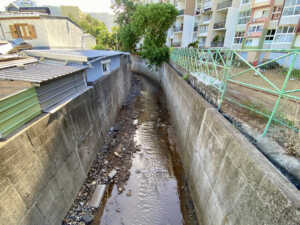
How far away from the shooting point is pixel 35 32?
14.3m

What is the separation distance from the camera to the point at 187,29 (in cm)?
2466

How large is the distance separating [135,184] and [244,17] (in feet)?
71.7

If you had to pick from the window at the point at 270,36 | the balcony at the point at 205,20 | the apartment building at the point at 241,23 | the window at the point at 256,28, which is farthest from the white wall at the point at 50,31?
the window at the point at 270,36

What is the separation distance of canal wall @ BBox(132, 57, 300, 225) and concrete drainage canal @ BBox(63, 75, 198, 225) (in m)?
0.90

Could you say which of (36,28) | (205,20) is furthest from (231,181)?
(205,20)

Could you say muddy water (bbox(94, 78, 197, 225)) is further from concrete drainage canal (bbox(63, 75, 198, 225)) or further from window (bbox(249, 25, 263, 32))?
window (bbox(249, 25, 263, 32))

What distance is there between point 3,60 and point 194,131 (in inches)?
277

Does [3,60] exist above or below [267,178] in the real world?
above

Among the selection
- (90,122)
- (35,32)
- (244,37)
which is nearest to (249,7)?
(244,37)

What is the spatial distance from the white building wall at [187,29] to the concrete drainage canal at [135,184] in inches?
850

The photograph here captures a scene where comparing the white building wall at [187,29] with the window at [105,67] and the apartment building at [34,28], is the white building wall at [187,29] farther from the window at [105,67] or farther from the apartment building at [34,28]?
the window at [105,67]

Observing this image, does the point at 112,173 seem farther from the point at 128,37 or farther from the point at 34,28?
the point at 128,37

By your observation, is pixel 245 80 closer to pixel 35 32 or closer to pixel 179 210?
pixel 179 210

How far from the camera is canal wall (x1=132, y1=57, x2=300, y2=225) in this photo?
206 cm
